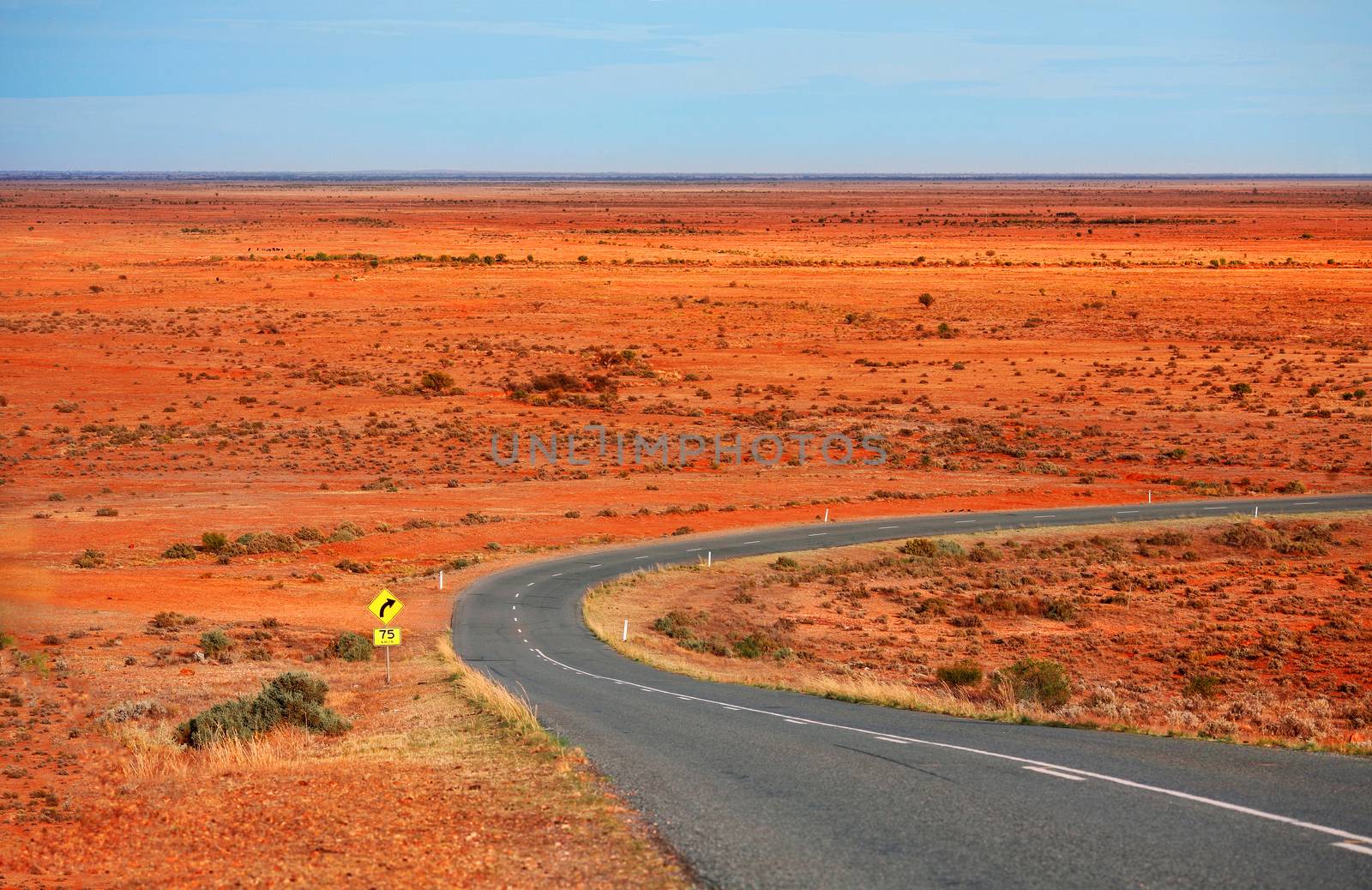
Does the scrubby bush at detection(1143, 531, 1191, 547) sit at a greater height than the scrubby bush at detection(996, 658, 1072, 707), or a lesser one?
lesser

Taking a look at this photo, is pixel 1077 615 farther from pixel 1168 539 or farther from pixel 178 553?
pixel 178 553

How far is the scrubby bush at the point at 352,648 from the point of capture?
25859 millimetres

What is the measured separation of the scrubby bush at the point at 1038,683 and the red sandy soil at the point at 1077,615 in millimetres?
518

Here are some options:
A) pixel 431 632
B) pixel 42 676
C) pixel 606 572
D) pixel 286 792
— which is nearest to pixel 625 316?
pixel 606 572

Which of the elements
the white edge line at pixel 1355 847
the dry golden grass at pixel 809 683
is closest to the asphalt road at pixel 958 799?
the white edge line at pixel 1355 847

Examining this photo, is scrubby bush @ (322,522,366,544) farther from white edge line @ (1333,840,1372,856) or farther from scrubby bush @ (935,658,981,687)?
white edge line @ (1333,840,1372,856)

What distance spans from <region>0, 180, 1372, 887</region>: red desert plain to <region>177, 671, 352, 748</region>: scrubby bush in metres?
0.11

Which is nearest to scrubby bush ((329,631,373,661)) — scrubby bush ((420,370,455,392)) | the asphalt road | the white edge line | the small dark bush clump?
the small dark bush clump

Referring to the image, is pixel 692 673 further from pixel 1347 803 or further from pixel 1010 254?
pixel 1010 254

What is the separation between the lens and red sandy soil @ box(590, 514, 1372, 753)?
24.4m

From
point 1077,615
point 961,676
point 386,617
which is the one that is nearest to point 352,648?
point 386,617

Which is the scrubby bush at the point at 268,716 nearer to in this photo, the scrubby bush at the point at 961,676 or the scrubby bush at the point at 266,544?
the scrubby bush at the point at 961,676

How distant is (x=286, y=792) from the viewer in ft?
38.6

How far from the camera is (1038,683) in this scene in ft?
71.8
